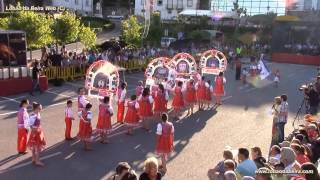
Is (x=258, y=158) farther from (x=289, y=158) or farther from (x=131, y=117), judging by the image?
(x=131, y=117)

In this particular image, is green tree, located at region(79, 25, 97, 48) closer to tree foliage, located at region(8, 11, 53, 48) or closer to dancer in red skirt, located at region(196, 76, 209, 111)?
tree foliage, located at region(8, 11, 53, 48)

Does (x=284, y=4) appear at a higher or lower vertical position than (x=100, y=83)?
higher

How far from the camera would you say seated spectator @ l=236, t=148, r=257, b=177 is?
8.29 m

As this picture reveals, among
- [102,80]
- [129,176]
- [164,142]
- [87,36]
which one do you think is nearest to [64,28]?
[87,36]

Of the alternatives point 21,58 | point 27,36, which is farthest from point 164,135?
point 27,36

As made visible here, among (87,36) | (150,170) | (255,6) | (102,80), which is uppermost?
(255,6)

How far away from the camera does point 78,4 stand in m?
71.8

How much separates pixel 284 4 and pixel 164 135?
160 feet

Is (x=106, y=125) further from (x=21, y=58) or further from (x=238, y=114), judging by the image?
(x=21, y=58)

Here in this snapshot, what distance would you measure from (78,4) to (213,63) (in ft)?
170

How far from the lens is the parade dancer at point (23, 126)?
12867mm

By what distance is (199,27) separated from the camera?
5734cm

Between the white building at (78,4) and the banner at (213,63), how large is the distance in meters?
47.8

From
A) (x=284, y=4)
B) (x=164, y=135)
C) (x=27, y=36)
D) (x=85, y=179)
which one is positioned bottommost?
(x=85, y=179)
